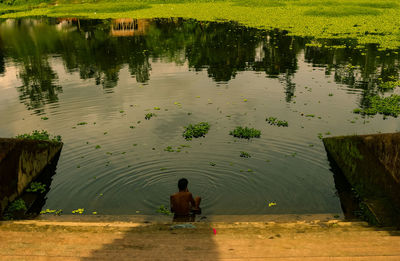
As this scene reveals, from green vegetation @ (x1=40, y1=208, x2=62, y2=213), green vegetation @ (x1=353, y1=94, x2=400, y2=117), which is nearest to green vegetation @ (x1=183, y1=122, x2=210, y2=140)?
green vegetation @ (x1=40, y1=208, x2=62, y2=213)

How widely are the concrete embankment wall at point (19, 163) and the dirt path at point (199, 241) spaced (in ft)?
7.64

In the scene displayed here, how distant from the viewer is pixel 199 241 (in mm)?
7633

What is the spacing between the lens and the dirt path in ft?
22.2

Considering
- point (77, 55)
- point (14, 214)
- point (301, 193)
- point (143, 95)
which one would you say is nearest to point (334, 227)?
point (301, 193)

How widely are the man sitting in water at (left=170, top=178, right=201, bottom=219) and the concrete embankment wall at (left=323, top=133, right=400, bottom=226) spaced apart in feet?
17.0

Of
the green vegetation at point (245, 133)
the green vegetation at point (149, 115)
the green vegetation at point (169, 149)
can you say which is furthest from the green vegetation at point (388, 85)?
the green vegetation at point (169, 149)

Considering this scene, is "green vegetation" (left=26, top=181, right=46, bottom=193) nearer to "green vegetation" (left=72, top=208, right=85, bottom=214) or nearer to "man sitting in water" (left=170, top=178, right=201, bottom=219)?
"green vegetation" (left=72, top=208, right=85, bottom=214)

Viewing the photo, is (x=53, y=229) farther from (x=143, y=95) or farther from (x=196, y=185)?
(x=143, y=95)

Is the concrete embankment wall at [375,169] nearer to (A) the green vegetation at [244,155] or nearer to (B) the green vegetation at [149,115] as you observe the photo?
(A) the green vegetation at [244,155]

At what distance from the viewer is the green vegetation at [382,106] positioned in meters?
17.8

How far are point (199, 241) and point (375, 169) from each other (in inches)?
258

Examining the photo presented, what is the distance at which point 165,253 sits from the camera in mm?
6949

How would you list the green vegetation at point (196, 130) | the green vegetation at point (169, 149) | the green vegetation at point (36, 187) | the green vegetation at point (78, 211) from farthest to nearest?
the green vegetation at point (196, 130) < the green vegetation at point (169, 149) < the green vegetation at point (36, 187) < the green vegetation at point (78, 211)

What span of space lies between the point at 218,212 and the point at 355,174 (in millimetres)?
5204
